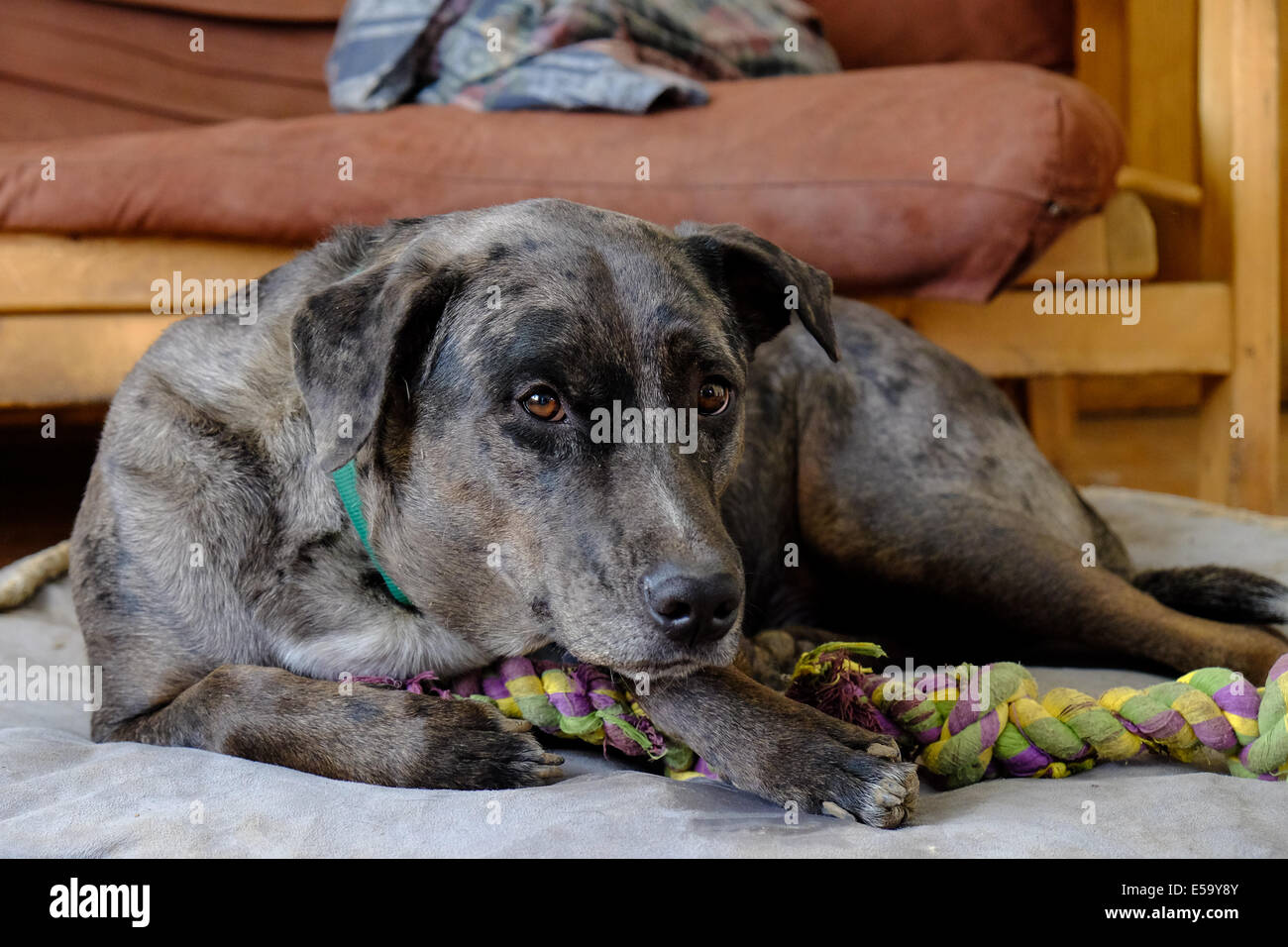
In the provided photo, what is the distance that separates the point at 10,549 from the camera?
13.1ft

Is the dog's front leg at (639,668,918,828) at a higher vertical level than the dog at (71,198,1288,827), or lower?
lower

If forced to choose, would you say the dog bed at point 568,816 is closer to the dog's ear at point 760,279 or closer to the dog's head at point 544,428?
the dog's head at point 544,428

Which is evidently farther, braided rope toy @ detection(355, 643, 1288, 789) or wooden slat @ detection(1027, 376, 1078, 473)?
wooden slat @ detection(1027, 376, 1078, 473)

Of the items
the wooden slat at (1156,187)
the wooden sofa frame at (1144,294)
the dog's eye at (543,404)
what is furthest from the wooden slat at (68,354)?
the wooden slat at (1156,187)

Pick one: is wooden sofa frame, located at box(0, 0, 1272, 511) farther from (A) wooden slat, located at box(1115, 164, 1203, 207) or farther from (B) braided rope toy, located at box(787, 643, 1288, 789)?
(B) braided rope toy, located at box(787, 643, 1288, 789)

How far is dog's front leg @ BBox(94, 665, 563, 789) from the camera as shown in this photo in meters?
1.61

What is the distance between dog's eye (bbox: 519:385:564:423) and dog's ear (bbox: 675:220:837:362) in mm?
448

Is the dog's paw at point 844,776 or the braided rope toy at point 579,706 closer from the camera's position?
the dog's paw at point 844,776

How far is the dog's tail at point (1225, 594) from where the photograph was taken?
2406 millimetres

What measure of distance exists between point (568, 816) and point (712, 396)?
706mm

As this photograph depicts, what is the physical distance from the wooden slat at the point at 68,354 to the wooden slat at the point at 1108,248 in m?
2.64

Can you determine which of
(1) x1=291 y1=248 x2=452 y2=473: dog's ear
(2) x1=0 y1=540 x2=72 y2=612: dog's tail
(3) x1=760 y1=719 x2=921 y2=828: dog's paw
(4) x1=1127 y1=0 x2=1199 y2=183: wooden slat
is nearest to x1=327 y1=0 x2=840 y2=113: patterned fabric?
(2) x1=0 y1=540 x2=72 y2=612: dog's tail

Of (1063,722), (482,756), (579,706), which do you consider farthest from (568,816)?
(1063,722)
